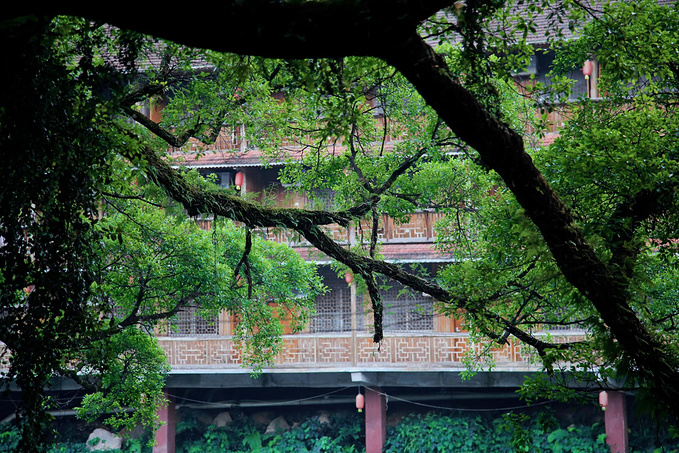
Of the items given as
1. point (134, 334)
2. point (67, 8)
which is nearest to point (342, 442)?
point (134, 334)

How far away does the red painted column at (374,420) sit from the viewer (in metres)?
16.6

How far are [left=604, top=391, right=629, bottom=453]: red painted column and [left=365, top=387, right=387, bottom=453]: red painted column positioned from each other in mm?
4859

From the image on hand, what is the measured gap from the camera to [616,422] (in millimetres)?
15484

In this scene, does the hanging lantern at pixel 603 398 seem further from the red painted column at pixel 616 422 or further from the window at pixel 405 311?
the window at pixel 405 311

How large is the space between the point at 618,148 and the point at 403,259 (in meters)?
10.1

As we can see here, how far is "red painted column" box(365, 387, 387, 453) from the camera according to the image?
16609 millimetres

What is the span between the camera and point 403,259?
643 inches

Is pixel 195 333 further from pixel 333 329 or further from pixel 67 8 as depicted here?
pixel 67 8

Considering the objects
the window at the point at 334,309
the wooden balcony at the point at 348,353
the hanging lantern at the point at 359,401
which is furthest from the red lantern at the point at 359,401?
the window at the point at 334,309

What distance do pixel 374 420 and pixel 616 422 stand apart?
5217 mm

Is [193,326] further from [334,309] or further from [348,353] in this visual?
[348,353]

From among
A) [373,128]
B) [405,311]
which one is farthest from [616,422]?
[373,128]

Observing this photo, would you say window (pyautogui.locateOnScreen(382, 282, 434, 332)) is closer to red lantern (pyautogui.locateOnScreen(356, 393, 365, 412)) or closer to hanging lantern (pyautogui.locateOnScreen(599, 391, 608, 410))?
red lantern (pyautogui.locateOnScreen(356, 393, 365, 412))

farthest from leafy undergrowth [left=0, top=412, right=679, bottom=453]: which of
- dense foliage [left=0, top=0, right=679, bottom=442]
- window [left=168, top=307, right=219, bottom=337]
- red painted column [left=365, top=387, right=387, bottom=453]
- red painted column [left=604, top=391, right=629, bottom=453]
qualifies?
dense foliage [left=0, top=0, right=679, bottom=442]
